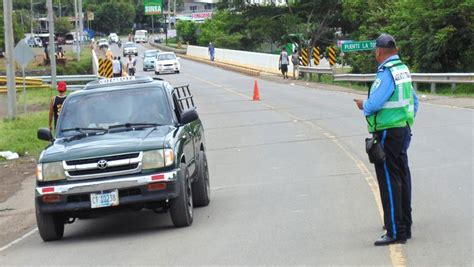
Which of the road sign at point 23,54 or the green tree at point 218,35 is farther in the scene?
the green tree at point 218,35

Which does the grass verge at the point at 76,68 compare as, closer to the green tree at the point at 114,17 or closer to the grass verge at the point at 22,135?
the grass verge at the point at 22,135

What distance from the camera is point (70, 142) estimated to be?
960 cm

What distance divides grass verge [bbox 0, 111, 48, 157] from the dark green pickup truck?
406 inches

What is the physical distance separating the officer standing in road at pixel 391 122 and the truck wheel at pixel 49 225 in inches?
161

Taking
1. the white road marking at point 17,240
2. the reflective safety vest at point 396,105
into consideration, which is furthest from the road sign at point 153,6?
the reflective safety vest at point 396,105

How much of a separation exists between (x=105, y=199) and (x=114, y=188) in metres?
0.17

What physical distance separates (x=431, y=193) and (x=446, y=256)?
11.6 ft

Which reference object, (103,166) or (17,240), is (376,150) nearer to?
(103,166)

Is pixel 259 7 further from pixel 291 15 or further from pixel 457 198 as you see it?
pixel 457 198

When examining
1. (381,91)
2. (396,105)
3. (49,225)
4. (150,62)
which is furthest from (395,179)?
(150,62)

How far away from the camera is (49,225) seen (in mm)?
9352

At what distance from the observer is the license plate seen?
8.90 metres

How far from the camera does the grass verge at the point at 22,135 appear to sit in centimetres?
2019

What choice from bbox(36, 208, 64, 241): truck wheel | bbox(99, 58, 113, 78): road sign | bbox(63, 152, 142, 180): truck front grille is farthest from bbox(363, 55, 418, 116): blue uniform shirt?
bbox(99, 58, 113, 78): road sign
